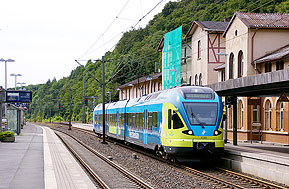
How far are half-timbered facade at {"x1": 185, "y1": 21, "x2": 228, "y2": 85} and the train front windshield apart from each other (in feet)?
79.9

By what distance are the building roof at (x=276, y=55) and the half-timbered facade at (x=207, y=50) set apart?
31.3 ft

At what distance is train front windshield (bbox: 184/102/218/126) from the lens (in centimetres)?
1820

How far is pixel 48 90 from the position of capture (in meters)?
182

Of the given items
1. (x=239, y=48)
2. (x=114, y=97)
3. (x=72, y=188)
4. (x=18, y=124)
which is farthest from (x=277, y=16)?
(x=114, y=97)

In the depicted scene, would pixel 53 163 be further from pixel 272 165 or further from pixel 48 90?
pixel 48 90

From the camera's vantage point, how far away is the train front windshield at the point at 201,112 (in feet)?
59.7

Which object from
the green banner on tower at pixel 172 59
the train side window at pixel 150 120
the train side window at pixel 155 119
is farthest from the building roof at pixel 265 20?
the train side window at pixel 155 119

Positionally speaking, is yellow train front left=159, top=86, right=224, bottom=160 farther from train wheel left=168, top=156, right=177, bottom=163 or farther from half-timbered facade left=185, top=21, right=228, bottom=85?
half-timbered facade left=185, top=21, right=228, bottom=85

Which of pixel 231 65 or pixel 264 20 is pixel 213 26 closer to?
pixel 231 65

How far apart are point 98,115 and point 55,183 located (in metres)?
32.4

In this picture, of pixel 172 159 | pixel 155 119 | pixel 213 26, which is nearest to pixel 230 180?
pixel 172 159

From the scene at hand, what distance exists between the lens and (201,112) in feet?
60.2

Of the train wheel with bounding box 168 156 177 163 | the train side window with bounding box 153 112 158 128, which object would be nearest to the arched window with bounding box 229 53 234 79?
the train side window with bounding box 153 112 158 128

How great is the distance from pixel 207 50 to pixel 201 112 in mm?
26008
